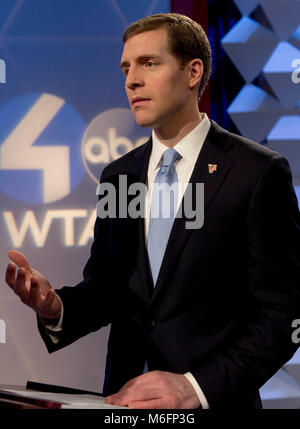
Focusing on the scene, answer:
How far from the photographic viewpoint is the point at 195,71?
1.78 metres

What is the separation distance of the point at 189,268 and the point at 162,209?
23 centimetres

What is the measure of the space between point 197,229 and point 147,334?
0.34 m

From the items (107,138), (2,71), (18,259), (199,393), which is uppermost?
(2,71)

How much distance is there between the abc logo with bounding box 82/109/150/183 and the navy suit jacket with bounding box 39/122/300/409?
1142 mm

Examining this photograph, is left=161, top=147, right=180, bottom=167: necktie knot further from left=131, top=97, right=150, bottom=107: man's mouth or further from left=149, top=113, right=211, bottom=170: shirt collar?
left=131, top=97, right=150, bottom=107: man's mouth

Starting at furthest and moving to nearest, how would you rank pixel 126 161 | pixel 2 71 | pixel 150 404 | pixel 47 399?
pixel 2 71
pixel 126 161
pixel 150 404
pixel 47 399

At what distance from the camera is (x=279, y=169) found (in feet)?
5.19

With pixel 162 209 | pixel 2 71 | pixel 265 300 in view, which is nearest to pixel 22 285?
pixel 162 209

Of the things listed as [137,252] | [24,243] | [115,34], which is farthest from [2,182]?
[137,252]

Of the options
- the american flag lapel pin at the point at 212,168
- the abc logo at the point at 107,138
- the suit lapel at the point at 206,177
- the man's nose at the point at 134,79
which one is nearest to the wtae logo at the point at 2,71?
the abc logo at the point at 107,138

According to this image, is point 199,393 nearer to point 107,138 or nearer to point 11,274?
point 11,274

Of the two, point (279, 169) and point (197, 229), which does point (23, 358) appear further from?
point (279, 169)

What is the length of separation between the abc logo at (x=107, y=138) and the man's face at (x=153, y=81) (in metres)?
1.09

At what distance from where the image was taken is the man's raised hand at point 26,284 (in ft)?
4.32
